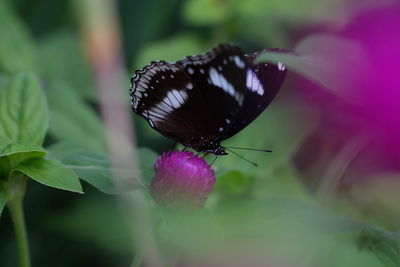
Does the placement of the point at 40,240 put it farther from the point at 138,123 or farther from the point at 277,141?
the point at 277,141

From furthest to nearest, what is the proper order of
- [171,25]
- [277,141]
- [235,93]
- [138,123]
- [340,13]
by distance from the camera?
[171,25]
[138,123]
[340,13]
[277,141]
[235,93]

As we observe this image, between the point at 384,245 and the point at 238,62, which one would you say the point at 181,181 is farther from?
the point at 384,245

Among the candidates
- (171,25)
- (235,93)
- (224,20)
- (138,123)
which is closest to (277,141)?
(235,93)

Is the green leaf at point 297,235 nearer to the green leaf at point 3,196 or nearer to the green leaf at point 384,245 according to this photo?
the green leaf at point 384,245

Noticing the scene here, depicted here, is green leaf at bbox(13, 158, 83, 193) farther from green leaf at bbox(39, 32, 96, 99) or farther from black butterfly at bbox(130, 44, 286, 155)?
green leaf at bbox(39, 32, 96, 99)

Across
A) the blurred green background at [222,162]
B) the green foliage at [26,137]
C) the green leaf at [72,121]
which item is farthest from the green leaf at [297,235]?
the green leaf at [72,121]

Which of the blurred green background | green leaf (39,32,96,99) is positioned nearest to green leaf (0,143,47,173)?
the blurred green background
